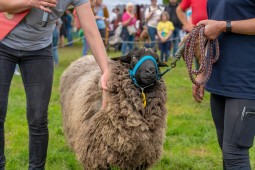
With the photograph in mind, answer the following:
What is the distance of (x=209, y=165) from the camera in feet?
13.8

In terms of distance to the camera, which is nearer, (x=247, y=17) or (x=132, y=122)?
(x=247, y=17)

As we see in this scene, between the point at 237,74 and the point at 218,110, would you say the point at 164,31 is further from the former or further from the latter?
A: the point at 237,74

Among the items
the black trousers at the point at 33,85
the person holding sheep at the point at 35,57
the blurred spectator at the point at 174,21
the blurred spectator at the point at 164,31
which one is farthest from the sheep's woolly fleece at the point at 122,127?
the blurred spectator at the point at 174,21

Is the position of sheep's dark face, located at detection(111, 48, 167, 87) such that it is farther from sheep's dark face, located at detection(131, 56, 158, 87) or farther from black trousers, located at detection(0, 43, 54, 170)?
black trousers, located at detection(0, 43, 54, 170)

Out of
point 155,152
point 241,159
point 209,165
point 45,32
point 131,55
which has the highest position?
point 45,32

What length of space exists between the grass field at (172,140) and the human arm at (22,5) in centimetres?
179

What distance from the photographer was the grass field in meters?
4.16

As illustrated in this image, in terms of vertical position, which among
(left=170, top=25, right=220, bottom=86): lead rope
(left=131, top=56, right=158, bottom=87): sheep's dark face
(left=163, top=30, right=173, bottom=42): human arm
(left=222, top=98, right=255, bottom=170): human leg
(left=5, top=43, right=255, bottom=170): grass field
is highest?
(left=170, top=25, right=220, bottom=86): lead rope

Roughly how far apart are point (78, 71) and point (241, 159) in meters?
2.58

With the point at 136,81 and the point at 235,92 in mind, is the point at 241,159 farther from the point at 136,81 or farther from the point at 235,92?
the point at 136,81

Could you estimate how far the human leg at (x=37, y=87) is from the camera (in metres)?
3.05

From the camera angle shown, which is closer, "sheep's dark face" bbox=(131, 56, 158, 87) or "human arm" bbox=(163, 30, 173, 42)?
"sheep's dark face" bbox=(131, 56, 158, 87)

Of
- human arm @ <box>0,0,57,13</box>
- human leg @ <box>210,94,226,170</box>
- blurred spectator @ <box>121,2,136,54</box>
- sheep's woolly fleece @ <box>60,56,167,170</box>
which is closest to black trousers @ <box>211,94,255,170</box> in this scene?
human leg @ <box>210,94,226,170</box>

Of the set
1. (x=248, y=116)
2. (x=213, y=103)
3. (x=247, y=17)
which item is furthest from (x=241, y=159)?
(x=247, y=17)
